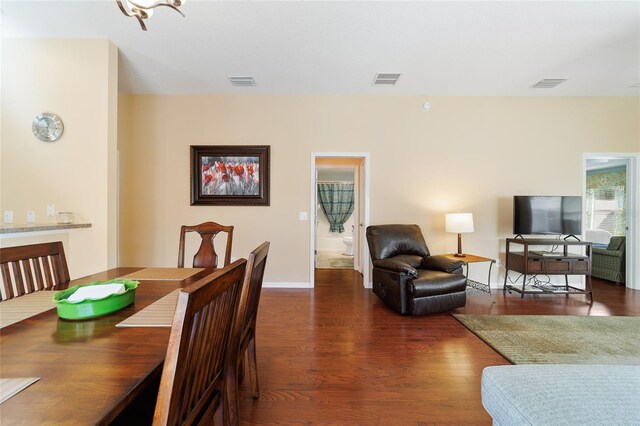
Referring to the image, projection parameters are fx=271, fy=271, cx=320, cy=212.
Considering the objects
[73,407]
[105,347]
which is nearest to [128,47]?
[105,347]

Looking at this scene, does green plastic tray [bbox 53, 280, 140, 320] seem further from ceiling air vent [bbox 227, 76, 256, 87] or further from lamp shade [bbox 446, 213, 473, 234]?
lamp shade [bbox 446, 213, 473, 234]

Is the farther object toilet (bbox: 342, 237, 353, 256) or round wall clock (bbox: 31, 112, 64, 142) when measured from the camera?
toilet (bbox: 342, 237, 353, 256)

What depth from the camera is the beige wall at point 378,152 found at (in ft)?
13.3

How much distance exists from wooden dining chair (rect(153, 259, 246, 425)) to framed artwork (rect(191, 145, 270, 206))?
3.10 meters

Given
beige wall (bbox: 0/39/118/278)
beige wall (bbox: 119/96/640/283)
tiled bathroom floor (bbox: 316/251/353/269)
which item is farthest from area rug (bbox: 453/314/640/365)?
beige wall (bbox: 0/39/118/278)

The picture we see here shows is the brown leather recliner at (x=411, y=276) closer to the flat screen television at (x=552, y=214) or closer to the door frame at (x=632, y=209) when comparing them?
the flat screen television at (x=552, y=214)

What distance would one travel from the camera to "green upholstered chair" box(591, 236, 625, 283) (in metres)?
4.23

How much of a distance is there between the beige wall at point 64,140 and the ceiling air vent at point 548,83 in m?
5.27

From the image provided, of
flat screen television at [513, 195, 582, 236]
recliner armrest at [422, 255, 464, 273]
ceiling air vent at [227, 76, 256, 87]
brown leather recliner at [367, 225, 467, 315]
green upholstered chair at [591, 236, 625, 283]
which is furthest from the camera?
green upholstered chair at [591, 236, 625, 283]

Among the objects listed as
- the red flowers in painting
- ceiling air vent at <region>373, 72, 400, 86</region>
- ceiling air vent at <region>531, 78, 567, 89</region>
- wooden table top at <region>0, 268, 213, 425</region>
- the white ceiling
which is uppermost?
the white ceiling

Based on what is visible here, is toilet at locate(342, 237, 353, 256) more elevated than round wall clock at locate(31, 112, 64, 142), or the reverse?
round wall clock at locate(31, 112, 64, 142)

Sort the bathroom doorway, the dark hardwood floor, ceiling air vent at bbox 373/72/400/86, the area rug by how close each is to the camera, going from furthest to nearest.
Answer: the bathroom doorway
ceiling air vent at bbox 373/72/400/86
the area rug
the dark hardwood floor

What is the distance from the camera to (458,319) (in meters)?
2.86

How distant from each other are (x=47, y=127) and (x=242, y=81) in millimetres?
2162
